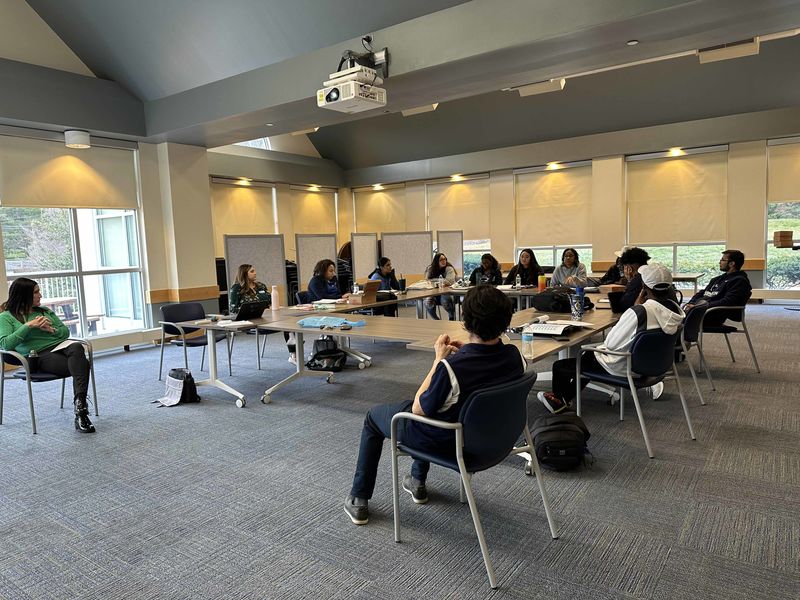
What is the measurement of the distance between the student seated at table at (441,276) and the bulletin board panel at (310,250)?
1563mm

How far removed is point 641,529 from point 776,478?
41.6 inches

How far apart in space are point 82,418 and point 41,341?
72 cm

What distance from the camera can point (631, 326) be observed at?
339 centimetres

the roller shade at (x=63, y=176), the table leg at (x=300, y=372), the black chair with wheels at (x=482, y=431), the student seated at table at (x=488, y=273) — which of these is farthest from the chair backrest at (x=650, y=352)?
the roller shade at (x=63, y=176)

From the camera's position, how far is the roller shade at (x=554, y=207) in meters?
10.2

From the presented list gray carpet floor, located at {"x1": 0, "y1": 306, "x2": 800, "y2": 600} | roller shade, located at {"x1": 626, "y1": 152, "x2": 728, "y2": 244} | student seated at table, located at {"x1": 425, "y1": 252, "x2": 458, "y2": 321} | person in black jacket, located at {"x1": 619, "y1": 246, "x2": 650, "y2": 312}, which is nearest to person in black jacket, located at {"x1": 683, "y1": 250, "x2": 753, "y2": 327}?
person in black jacket, located at {"x1": 619, "y1": 246, "x2": 650, "y2": 312}

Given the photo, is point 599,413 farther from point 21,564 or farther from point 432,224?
point 432,224

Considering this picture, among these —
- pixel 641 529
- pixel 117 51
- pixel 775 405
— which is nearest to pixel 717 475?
pixel 641 529

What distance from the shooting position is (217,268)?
9273mm

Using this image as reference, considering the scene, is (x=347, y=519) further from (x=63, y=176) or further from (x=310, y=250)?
(x=63, y=176)

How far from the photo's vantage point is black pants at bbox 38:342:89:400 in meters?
4.09

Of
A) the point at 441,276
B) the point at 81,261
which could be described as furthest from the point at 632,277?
the point at 81,261

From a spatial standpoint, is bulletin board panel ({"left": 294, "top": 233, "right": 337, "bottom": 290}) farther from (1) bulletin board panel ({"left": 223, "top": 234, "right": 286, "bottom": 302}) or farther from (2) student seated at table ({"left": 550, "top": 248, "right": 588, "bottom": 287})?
(2) student seated at table ({"left": 550, "top": 248, "right": 588, "bottom": 287})

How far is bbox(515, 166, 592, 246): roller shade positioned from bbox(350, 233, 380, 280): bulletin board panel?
128 inches
